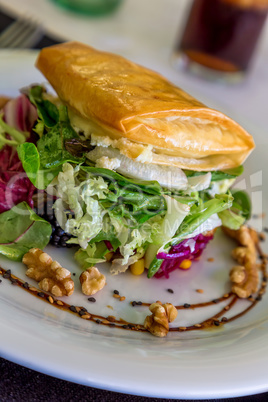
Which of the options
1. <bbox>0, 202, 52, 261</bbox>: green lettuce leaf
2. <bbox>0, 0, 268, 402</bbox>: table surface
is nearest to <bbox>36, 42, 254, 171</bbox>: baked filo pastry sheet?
<bbox>0, 202, 52, 261</bbox>: green lettuce leaf

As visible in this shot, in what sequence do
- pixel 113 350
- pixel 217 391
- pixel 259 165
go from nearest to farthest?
1. pixel 217 391
2. pixel 113 350
3. pixel 259 165

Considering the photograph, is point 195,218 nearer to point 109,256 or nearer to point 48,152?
point 109,256

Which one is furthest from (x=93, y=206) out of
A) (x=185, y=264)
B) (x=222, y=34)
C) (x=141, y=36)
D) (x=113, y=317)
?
(x=141, y=36)

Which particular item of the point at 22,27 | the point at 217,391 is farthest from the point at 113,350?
the point at 22,27

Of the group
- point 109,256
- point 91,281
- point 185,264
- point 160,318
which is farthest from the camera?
point 185,264

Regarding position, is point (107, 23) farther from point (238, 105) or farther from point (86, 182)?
point (86, 182)

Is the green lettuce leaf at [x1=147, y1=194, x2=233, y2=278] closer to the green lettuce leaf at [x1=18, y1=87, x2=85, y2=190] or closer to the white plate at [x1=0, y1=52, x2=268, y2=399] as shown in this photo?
the white plate at [x1=0, y1=52, x2=268, y2=399]

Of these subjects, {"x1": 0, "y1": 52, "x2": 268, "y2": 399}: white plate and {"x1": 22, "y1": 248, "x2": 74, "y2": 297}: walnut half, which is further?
{"x1": 22, "y1": 248, "x2": 74, "y2": 297}: walnut half
